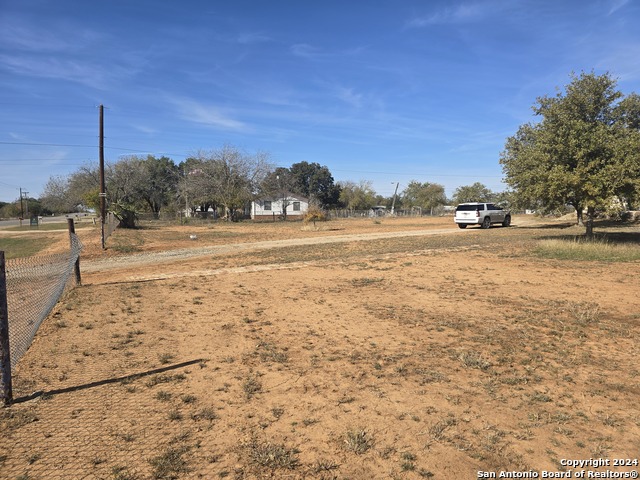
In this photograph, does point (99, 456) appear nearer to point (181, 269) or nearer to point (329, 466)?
point (329, 466)

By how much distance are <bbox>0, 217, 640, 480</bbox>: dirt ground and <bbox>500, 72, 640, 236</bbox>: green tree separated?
6.42 m

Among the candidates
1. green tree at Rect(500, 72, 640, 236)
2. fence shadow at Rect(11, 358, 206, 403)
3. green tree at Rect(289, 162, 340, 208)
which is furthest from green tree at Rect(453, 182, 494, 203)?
fence shadow at Rect(11, 358, 206, 403)

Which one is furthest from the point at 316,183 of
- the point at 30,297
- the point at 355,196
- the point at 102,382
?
the point at 102,382

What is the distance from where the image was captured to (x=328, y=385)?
14.2 feet

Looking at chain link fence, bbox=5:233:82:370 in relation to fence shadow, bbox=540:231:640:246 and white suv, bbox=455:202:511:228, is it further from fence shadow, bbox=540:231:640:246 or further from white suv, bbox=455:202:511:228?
white suv, bbox=455:202:511:228

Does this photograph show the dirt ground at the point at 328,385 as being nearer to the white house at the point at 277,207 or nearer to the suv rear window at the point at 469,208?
the suv rear window at the point at 469,208

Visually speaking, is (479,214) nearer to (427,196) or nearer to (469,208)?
(469,208)

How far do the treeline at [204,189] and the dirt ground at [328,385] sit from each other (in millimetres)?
32293

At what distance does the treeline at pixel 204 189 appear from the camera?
5441 cm

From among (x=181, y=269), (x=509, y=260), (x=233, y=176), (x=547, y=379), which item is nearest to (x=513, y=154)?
(x=509, y=260)

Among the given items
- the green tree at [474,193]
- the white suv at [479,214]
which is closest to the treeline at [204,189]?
the green tree at [474,193]

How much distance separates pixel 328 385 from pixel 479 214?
94.6 ft

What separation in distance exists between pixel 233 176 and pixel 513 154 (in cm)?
3635

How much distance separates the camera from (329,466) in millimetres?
2941
